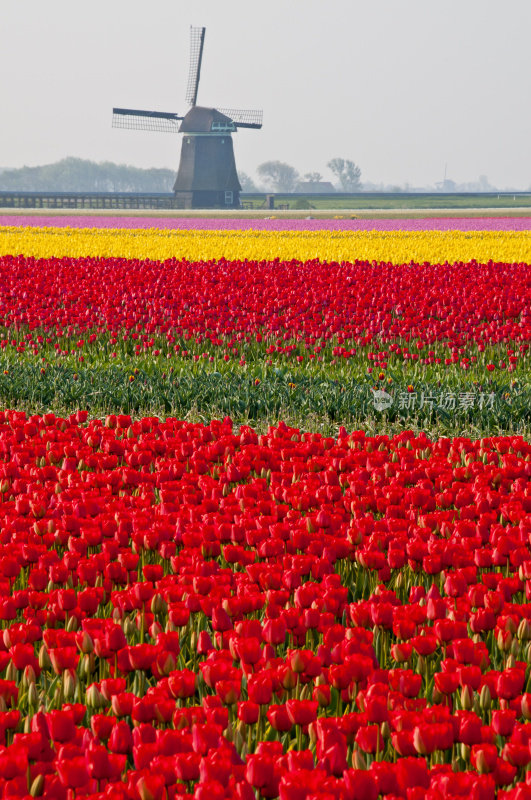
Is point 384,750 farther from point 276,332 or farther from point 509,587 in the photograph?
point 276,332

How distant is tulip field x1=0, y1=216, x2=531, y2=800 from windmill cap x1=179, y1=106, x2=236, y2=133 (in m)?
63.0

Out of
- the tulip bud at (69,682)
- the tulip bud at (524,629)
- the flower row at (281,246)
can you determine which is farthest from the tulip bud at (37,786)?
the flower row at (281,246)

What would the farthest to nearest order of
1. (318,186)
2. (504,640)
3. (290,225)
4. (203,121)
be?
(318,186)
(203,121)
(290,225)
(504,640)

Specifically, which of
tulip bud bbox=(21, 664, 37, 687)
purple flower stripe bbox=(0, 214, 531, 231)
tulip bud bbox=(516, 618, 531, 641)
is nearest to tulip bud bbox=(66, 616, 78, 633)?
tulip bud bbox=(21, 664, 37, 687)

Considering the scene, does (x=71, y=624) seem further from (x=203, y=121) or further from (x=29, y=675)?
(x=203, y=121)

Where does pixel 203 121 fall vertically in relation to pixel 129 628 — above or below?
above

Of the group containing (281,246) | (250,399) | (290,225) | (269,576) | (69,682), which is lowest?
(250,399)

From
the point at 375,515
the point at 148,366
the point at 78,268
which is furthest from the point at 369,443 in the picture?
the point at 78,268

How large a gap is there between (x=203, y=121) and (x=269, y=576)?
72305mm

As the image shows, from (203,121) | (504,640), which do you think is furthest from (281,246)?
(203,121)

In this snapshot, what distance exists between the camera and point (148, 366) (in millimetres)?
11625

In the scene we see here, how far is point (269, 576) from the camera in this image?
4113 millimetres

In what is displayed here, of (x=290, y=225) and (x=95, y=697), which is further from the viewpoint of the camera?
(x=290, y=225)

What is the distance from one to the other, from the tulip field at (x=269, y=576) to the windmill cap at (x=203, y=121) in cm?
6300
